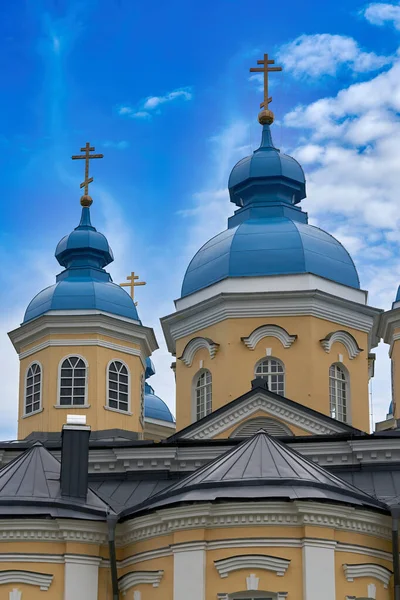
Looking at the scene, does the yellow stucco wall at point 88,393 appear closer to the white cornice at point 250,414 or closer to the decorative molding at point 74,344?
the decorative molding at point 74,344

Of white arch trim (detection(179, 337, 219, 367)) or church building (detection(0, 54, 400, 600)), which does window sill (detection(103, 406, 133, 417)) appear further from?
white arch trim (detection(179, 337, 219, 367))

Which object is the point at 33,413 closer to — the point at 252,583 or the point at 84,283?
the point at 84,283

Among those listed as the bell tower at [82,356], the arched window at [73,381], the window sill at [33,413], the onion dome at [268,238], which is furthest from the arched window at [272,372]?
the window sill at [33,413]

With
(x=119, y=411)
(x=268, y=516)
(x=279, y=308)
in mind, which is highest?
(x=279, y=308)

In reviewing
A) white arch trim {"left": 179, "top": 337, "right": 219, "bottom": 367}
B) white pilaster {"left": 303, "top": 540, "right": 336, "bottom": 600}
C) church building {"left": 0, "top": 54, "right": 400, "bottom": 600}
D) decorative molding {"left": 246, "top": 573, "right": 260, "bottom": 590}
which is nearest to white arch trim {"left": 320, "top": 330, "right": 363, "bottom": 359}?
church building {"left": 0, "top": 54, "right": 400, "bottom": 600}

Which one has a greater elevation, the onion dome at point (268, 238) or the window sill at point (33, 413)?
the onion dome at point (268, 238)

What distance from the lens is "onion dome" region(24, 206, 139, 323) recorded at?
3209cm

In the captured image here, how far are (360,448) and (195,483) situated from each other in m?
4.37

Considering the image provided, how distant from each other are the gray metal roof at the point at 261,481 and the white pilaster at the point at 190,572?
30.1 inches

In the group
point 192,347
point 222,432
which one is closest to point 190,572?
point 222,432

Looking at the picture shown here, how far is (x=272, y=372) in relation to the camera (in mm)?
29281

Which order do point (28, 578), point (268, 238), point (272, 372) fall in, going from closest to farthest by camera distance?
point (28, 578) → point (272, 372) → point (268, 238)

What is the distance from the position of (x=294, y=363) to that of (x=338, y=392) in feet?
3.82

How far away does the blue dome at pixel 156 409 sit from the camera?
4138cm
